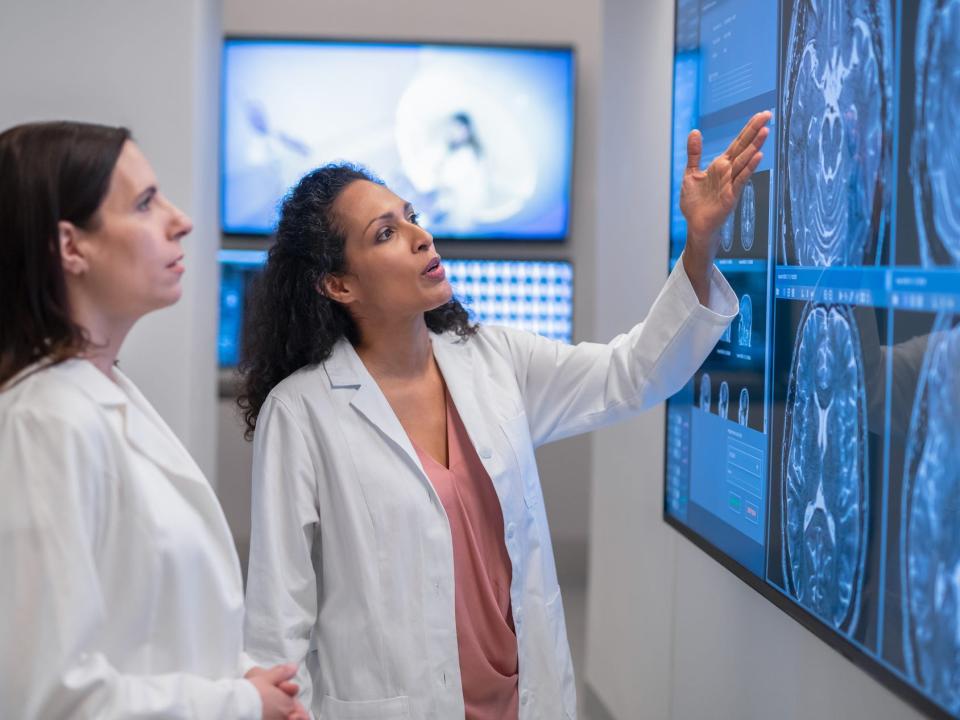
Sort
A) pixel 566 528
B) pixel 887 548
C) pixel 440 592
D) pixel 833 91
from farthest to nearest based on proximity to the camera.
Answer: pixel 566 528 < pixel 440 592 < pixel 833 91 < pixel 887 548

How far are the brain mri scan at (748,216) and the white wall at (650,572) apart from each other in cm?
62

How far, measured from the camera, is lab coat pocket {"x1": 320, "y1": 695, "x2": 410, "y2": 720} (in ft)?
6.10

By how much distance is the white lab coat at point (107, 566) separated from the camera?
119 centimetres

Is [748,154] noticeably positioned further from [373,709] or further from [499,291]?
[499,291]

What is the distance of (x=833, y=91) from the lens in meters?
1.72

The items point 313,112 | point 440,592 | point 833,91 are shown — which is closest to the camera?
point 833,91

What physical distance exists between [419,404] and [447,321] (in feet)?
0.73

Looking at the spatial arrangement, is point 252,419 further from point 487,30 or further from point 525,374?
point 487,30

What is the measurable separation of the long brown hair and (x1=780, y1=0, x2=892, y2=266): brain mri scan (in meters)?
1.02

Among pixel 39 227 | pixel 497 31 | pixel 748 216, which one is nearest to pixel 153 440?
pixel 39 227

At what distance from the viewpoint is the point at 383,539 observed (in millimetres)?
1893

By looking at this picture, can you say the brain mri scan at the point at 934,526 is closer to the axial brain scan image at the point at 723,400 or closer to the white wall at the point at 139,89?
the axial brain scan image at the point at 723,400

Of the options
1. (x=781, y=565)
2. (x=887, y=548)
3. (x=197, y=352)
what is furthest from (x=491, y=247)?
(x=887, y=548)

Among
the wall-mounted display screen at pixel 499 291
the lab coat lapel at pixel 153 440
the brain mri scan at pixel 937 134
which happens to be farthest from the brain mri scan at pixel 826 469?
the wall-mounted display screen at pixel 499 291
